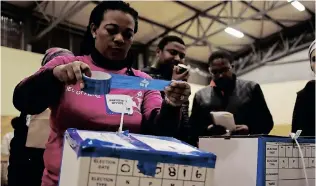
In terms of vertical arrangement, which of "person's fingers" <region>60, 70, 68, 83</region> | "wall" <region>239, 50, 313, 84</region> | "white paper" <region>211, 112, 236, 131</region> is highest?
"wall" <region>239, 50, 313, 84</region>

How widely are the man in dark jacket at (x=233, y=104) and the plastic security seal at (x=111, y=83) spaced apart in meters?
0.91

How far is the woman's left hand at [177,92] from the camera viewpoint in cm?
72

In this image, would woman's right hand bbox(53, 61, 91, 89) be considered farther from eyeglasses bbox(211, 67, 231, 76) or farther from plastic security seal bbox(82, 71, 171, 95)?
eyeglasses bbox(211, 67, 231, 76)

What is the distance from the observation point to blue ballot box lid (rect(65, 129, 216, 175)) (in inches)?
18.9

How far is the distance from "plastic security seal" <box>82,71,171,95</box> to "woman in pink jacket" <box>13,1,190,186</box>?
1 cm

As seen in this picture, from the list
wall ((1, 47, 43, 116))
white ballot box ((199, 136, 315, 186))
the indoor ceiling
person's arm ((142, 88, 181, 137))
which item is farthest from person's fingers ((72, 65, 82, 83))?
the indoor ceiling

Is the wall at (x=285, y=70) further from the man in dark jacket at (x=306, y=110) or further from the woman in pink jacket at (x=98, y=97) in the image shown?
the woman in pink jacket at (x=98, y=97)

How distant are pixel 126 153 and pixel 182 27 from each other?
6445 millimetres

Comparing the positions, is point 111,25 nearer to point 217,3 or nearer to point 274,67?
point 217,3

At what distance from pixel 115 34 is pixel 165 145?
0.34 meters

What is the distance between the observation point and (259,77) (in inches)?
331

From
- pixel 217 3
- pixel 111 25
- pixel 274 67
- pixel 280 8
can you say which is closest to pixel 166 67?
pixel 111 25

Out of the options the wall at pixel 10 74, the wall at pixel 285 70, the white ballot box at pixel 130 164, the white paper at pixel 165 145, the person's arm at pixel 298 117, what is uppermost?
the wall at pixel 285 70

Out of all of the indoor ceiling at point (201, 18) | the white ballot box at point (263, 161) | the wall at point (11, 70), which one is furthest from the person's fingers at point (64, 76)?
the indoor ceiling at point (201, 18)
